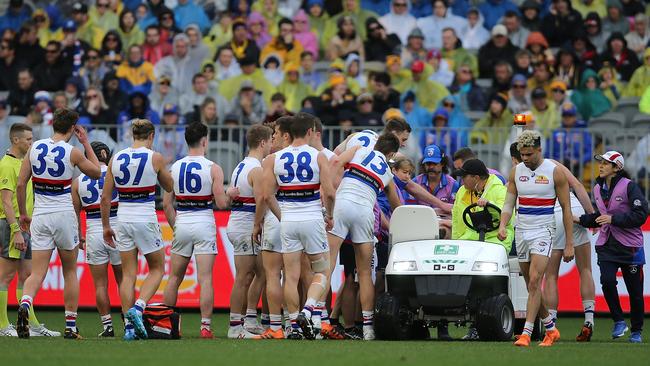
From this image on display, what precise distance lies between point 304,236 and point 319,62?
35.3ft

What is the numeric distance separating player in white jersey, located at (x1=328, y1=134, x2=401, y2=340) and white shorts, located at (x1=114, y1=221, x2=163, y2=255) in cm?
200

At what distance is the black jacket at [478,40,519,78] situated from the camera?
2469cm

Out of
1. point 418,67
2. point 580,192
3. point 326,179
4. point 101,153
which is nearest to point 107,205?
point 101,153

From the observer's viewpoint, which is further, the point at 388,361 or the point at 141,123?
the point at 141,123

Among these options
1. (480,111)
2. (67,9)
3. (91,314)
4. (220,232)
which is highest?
(67,9)

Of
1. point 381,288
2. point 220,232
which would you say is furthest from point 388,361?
point 220,232

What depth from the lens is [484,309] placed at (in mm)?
14625

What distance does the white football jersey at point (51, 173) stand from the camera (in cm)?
1512

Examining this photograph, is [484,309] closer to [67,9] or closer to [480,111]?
[480,111]

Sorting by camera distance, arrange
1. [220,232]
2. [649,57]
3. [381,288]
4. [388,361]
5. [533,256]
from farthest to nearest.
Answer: [649,57]
[220,232]
[381,288]
[533,256]
[388,361]

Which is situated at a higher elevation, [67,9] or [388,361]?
[67,9]

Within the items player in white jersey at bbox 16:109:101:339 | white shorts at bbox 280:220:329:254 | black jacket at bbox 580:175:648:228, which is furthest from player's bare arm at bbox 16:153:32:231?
black jacket at bbox 580:175:648:228

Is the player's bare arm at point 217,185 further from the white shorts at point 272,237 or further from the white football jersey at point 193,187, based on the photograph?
the white shorts at point 272,237

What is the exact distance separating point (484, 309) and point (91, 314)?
857 cm
